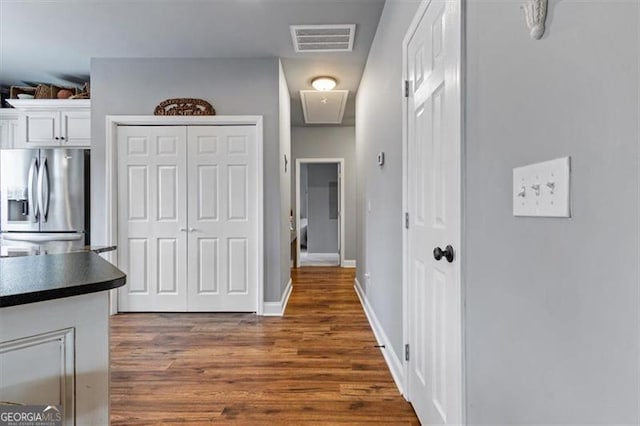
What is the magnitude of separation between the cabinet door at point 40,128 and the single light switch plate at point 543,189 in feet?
14.9

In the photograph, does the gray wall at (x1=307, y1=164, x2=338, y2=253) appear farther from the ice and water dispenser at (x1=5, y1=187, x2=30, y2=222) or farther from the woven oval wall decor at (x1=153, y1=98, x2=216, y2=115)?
the ice and water dispenser at (x1=5, y1=187, x2=30, y2=222)

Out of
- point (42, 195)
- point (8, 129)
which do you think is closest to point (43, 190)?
point (42, 195)

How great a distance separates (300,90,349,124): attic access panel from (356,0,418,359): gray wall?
3.51ft

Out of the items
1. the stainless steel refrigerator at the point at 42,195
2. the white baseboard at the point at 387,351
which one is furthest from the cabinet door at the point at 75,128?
the white baseboard at the point at 387,351

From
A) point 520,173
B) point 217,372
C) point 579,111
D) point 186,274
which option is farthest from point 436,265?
point 186,274

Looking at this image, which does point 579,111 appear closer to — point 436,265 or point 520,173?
point 520,173

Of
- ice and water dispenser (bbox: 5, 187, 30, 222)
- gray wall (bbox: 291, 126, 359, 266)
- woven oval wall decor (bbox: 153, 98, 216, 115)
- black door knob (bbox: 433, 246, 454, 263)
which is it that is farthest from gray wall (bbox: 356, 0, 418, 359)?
ice and water dispenser (bbox: 5, 187, 30, 222)

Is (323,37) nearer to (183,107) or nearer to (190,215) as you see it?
(183,107)

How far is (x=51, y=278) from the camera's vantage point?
107cm

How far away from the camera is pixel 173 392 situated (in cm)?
212

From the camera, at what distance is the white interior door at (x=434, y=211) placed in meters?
1.29

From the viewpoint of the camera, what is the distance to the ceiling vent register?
301 cm

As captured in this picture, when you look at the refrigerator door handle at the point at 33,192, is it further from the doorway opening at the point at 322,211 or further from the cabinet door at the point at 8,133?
the doorway opening at the point at 322,211

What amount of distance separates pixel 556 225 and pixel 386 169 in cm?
192
